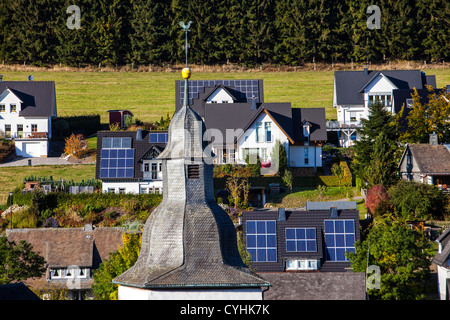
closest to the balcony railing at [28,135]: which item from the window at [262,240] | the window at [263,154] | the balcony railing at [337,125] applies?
the window at [263,154]

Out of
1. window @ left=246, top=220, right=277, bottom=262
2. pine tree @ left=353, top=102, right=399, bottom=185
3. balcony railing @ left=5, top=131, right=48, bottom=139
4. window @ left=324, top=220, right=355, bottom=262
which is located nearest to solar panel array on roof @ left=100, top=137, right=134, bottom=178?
balcony railing @ left=5, top=131, right=48, bottom=139

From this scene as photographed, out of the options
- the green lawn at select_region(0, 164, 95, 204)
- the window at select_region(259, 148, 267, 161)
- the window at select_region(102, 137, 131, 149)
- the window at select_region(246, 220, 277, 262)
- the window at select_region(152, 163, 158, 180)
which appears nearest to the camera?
the window at select_region(246, 220, 277, 262)

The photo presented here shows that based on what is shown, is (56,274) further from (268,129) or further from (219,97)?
(219,97)

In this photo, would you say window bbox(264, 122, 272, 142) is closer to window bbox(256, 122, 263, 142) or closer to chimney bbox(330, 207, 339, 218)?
window bbox(256, 122, 263, 142)

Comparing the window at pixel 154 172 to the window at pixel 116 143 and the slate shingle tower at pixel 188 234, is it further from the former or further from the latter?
the slate shingle tower at pixel 188 234

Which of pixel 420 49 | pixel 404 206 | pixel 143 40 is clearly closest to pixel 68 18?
pixel 143 40

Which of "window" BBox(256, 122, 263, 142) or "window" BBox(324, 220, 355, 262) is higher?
"window" BBox(256, 122, 263, 142)

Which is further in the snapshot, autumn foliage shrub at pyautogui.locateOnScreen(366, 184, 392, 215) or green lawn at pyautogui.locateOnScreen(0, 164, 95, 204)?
green lawn at pyautogui.locateOnScreen(0, 164, 95, 204)
